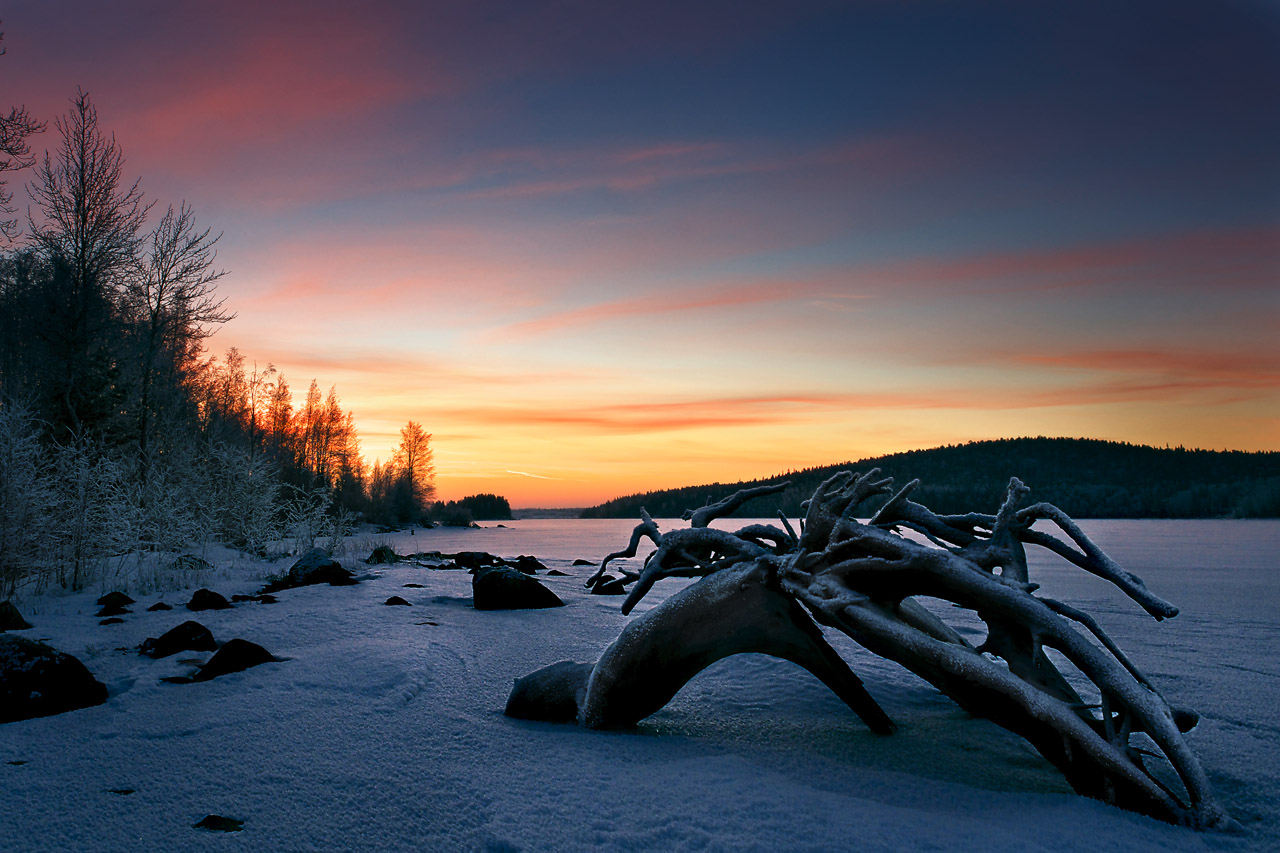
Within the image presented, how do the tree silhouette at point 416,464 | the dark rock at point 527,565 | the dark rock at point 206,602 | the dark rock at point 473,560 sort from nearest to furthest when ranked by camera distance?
the dark rock at point 206,602, the dark rock at point 527,565, the dark rock at point 473,560, the tree silhouette at point 416,464

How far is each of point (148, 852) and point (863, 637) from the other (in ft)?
11.2

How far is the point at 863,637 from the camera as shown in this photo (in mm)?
3480

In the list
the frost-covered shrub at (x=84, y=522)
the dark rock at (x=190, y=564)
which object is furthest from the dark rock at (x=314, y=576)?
the frost-covered shrub at (x=84, y=522)

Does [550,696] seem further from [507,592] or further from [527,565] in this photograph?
[527,565]

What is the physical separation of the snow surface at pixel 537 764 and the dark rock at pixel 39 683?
16 centimetres

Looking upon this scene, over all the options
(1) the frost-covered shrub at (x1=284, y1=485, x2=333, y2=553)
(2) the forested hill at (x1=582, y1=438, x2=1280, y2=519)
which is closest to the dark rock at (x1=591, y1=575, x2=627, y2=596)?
(1) the frost-covered shrub at (x1=284, y1=485, x2=333, y2=553)

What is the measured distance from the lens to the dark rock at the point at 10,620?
21.6 feet

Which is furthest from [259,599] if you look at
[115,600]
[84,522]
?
[84,522]

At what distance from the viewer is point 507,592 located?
10164mm

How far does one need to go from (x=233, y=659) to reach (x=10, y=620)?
11.0 ft

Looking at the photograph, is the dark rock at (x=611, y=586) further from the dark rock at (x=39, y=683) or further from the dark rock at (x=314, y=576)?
the dark rock at (x=314, y=576)

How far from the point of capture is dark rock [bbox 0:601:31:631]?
660cm

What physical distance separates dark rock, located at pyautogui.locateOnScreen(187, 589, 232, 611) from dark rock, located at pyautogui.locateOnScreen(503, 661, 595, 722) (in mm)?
6354

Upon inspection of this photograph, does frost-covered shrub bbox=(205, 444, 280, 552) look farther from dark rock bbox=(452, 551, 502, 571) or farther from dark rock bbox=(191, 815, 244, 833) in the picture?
dark rock bbox=(191, 815, 244, 833)
